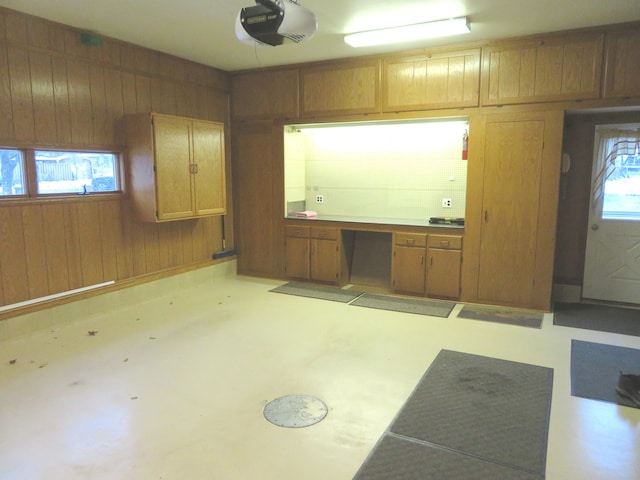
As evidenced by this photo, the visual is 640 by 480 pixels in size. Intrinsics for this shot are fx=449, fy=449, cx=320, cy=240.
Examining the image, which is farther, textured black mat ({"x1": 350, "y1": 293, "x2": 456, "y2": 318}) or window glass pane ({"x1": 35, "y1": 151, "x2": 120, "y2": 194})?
textured black mat ({"x1": 350, "y1": 293, "x2": 456, "y2": 318})

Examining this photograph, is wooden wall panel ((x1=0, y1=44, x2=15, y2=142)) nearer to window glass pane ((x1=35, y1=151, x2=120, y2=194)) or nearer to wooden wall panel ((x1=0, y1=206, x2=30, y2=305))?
window glass pane ((x1=35, y1=151, x2=120, y2=194))

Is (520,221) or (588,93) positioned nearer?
(588,93)

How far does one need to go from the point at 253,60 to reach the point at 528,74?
314 centimetres

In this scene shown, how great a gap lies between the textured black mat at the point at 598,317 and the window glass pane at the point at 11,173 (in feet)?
16.8

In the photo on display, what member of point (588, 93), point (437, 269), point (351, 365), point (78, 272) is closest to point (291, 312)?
point (351, 365)

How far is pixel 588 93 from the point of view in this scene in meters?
4.31

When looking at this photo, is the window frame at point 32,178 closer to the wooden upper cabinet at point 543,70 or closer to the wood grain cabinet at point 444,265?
the wood grain cabinet at point 444,265

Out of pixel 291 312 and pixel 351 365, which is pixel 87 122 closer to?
pixel 291 312

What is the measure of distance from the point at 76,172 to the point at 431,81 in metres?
3.83

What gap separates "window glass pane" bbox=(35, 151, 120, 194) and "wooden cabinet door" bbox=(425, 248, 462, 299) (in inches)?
141

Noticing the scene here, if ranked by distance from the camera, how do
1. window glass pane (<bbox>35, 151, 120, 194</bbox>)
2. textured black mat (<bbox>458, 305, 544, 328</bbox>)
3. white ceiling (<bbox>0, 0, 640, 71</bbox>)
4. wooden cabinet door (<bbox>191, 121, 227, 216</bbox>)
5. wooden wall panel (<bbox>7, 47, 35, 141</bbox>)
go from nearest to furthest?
white ceiling (<bbox>0, 0, 640, 71</bbox>)
wooden wall panel (<bbox>7, 47, 35, 141</bbox>)
window glass pane (<bbox>35, 151, 120, 194</bbox>)
textured black mat (<bbox>458, 305, 544, 328</bbox>)
wooden cabinet door (<bbox>191, 121, 227, 216</bbox>)

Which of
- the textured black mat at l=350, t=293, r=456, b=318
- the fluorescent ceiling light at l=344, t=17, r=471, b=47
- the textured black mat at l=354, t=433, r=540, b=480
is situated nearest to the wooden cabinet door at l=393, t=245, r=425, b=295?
the textured black mat at l=350, t=293, r=456, b=318

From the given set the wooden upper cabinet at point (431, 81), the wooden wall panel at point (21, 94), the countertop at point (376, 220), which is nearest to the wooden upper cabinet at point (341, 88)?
the wooden upper cabinet at point (431, 81)

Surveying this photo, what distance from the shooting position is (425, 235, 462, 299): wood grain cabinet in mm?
5008
